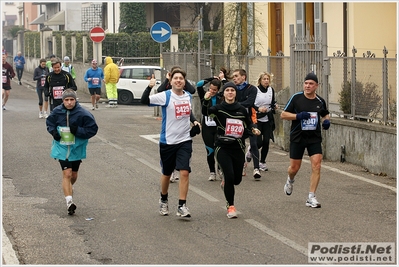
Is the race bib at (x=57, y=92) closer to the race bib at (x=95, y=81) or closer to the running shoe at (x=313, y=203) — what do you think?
the race bib at (x=95, y=81)

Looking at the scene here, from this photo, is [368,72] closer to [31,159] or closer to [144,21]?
[31,159]

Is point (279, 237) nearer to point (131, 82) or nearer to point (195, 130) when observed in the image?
point (195, 130)

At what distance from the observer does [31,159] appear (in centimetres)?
1605

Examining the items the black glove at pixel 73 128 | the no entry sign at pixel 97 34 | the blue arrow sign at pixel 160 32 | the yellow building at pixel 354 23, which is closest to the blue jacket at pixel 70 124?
the black glove at pixel 73 128

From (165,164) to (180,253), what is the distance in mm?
2298

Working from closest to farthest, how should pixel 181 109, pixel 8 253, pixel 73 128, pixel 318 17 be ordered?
1. pixel 8 253
2. pixel 181 109
3. pixel 73 128
4. pixel 318 17

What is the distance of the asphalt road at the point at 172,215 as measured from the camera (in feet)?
28.1

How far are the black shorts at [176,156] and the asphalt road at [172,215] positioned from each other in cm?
62

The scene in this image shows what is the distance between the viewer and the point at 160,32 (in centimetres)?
2614

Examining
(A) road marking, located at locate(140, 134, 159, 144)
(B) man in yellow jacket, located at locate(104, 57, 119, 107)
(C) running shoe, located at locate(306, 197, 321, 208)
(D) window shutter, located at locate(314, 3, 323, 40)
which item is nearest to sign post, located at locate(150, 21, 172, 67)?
(B) man in yellow jacket, located at locate(104, 57, 119, 107)

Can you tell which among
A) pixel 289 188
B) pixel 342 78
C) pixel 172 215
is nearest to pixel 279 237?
pixel 172 215

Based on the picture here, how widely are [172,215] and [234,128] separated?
133 cm

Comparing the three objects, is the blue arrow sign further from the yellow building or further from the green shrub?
the green shrub

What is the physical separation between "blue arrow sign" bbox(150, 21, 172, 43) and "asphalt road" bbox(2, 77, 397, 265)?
9591mm
